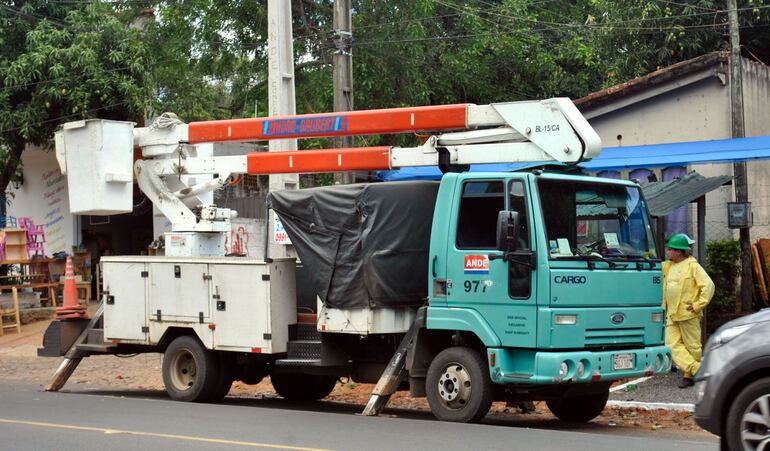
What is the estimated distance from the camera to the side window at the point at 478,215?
417 inches

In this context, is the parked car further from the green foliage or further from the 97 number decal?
the green foliage

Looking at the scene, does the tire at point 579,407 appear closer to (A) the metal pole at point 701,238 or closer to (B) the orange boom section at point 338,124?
(B) the orange boom section at point 338,124

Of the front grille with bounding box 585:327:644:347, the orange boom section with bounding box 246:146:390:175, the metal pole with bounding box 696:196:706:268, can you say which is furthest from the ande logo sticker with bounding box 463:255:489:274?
the metal pole with bounding box 696:196:706:268

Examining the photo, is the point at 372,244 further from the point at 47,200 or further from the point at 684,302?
the point at 47,200

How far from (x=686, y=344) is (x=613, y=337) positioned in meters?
2.83

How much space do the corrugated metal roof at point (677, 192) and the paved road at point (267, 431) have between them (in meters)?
3.67

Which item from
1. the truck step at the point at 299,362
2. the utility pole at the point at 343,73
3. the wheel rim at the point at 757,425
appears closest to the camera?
the wheel rim at the point at 757,425

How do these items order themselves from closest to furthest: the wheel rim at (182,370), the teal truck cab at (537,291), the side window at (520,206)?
the teal truck cab at (537,291) → the side window at (520,206) → the wheel rim at (182,370)

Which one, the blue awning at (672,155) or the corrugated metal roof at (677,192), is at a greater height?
the blue awning at (672,155)

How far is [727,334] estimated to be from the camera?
745 centimetres

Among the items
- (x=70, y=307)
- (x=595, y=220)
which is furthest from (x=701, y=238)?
(x=70, y=307)

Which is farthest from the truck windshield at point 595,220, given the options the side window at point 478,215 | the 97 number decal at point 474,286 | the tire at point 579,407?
the tire at point 579,407

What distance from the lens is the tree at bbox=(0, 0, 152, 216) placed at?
916 inches

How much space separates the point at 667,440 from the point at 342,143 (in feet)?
25.2
